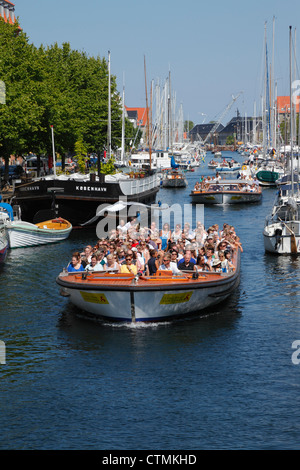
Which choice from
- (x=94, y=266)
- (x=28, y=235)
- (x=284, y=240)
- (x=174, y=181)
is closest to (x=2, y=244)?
(x=28, y=235)

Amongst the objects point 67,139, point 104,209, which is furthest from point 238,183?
point 104,209

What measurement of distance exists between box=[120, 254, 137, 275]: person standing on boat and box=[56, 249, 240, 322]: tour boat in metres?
0.48

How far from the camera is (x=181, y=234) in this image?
30797 mm

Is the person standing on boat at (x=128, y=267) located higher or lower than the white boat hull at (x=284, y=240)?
higher

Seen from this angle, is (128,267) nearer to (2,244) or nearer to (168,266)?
(168,266)

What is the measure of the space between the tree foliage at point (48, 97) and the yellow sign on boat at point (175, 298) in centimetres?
3116

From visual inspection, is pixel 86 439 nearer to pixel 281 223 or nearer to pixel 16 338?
pixel 16 338

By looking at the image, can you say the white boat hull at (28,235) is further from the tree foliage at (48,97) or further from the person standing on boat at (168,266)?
the person standing on boat at (168,266)

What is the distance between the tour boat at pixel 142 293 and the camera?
22.5 m

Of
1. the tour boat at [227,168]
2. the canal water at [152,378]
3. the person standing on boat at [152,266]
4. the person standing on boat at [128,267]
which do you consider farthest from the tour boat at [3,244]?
the tour boat at [227,168]

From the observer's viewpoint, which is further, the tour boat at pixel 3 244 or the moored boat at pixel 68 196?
the moored boat at pixel 68 196

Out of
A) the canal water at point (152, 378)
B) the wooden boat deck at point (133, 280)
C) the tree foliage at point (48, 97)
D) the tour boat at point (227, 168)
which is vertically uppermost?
the tree foliage at point (48, 97)

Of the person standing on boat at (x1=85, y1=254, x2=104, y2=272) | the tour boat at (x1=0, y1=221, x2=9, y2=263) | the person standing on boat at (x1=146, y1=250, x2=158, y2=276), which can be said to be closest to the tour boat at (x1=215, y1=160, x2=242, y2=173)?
the tour boat at (x1=0, y1=221, x2=9, y2=263)

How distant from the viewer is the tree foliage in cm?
5722
